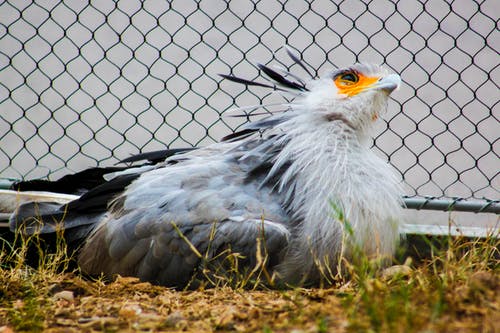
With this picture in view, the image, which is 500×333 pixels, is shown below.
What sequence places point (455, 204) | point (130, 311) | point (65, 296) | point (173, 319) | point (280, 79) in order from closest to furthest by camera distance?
point (173, 319), point (130, 311), point (65, 296), point (280, 79), point (455, 204)

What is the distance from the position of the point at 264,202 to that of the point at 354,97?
0.46 metres

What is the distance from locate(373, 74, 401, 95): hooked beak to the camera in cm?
232

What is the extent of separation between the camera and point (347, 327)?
127 centimetres

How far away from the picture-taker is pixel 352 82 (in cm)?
241

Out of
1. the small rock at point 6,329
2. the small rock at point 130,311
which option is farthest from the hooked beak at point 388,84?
the small rock at point 6,329

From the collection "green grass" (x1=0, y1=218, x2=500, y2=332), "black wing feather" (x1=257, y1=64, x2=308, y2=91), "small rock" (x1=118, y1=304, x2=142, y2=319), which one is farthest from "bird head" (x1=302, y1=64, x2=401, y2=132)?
"small rock" (x1=118, y1=304, x2=142, y2=319)

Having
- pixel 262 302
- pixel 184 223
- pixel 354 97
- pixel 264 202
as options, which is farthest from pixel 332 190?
pixel 262 302

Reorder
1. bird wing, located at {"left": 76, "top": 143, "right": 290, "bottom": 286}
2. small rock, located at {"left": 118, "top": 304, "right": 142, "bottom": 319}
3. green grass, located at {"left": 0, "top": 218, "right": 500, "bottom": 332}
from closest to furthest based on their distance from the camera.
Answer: green grass, located at {"left": 0, "top": 218, "right": 500, "bottom": 332} < small rock, located at {"left": 118, "top": 304, "right": 142, "bottom": 319} < bird wing, located at {"left": 76, "top": 143, "right": 290, "bottom": 286}

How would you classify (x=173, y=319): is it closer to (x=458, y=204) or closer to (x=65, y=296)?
(x=65, y=296)

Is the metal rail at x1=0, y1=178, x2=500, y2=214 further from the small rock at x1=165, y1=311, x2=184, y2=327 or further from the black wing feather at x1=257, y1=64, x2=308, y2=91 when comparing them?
the small rock at x1=165, y1=311, x2=184, y2=327

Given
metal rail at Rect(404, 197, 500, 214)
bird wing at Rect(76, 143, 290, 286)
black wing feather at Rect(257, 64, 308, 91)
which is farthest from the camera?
metal rail at Rect(404, 197, 500, 214)

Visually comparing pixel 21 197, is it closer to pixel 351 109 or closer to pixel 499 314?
pixel 351 109

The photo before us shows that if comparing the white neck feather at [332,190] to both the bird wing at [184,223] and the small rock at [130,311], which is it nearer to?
the bird wing at [184,223]

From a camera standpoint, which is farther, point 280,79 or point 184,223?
point 280,79
